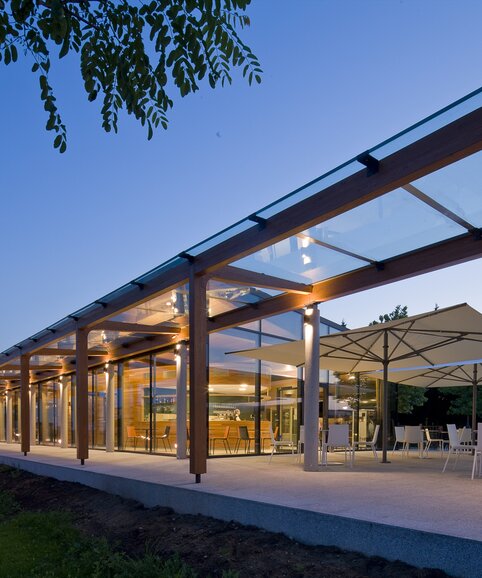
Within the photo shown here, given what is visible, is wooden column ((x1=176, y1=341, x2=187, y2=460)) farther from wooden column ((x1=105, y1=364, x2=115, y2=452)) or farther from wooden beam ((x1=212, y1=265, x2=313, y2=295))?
wooden beam ((x1=212, y1=265, x2=313, y2=295))

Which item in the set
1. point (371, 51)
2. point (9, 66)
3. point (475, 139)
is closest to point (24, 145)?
point (9, 66)

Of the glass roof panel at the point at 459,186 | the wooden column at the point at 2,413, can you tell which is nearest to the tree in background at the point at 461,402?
the glass roof panel at the point at 459,186

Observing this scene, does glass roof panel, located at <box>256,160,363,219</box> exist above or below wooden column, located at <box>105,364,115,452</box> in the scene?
above

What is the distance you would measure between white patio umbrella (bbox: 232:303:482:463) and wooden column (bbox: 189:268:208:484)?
3.40 m

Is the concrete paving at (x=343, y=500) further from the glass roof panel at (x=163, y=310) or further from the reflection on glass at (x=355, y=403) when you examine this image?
the reflection on glass at (x=355, y=403)

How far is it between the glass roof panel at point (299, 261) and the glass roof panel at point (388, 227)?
392 millimetres

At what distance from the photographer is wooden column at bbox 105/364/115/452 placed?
19.9m

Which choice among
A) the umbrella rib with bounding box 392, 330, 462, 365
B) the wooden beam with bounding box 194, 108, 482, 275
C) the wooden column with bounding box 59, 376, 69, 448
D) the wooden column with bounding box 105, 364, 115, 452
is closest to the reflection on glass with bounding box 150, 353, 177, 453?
the wooden column with bounding box 105, 364, 115, 452

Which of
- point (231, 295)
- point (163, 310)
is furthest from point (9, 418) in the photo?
point (231, 295)

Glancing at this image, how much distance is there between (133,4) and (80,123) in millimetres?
1007

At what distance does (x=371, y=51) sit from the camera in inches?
442

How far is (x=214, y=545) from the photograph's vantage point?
6578mm

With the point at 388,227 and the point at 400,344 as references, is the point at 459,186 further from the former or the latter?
the point at 400,344

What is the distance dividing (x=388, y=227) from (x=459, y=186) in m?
1.44
